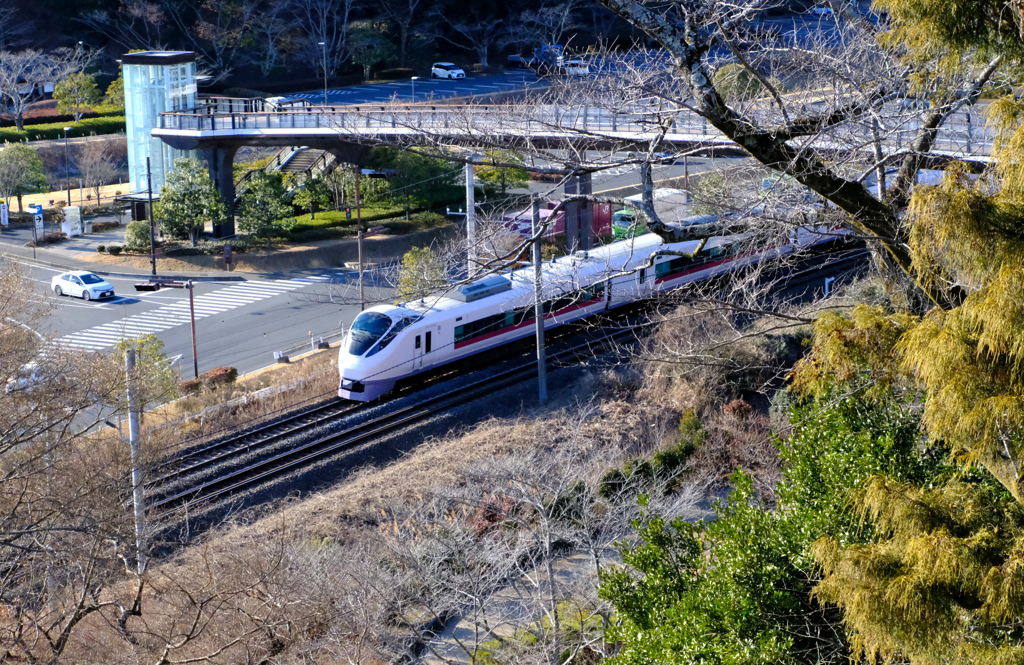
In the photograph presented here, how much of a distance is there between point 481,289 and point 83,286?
18.1 meters

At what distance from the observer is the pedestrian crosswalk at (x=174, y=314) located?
32406 millimetres

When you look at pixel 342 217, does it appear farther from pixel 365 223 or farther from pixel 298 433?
pixel 298 433

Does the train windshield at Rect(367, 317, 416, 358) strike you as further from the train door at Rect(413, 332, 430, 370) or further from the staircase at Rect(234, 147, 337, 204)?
the staircase at Rect(234, 147, 337, 204)

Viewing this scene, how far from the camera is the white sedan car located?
120 ft

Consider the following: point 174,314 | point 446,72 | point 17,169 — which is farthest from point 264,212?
point 446,72

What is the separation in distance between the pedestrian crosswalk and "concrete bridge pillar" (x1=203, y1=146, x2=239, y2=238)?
18.5ft

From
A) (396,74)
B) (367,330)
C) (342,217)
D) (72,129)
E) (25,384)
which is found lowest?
(342,217)

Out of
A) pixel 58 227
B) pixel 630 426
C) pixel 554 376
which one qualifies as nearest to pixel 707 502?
pixel 630 426

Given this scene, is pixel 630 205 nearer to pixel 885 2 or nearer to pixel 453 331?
pixel 885 2

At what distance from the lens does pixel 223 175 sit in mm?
44094

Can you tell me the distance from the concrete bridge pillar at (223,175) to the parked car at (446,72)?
2431 cm

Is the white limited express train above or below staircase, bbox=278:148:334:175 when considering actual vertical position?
below

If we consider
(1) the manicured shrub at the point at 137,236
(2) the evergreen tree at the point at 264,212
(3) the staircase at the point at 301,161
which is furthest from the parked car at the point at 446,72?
(1) the manicured shrub at the point at 137,236

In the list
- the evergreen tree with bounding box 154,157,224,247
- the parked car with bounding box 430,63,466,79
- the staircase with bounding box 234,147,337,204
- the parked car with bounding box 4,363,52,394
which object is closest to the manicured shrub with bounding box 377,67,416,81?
the parked car with bounding box 430,63,466,79
